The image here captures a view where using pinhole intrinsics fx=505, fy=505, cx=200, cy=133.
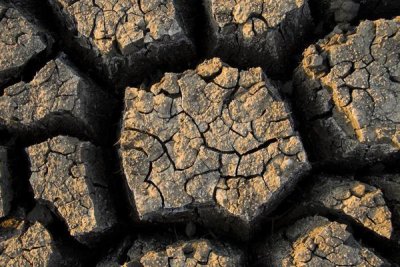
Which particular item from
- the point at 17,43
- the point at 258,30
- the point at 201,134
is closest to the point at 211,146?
the point at 201,134

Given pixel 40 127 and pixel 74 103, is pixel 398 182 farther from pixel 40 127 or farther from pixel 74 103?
pixel 40 127

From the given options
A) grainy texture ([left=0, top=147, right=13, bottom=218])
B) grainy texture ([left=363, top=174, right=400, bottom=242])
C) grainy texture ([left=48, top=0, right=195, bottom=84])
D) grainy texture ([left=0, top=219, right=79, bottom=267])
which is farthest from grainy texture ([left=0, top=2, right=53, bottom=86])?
grainy texture ([left=363, top=174, right=400, bottom=242])

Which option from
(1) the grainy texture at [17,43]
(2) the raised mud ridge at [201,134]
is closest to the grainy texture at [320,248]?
(2) the raised mud ridge at [201,134]

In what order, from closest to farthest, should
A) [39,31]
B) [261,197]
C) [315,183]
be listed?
[261,197] → [315,183] → [39,31]

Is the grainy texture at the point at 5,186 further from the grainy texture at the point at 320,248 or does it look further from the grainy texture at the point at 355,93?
the grainy texture at the point at 355,93

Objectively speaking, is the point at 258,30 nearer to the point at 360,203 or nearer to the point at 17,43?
the point at 360,203

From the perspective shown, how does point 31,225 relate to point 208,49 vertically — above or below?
below

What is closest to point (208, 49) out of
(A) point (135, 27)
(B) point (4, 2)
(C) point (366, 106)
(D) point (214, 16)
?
(D) point (214, 16)
